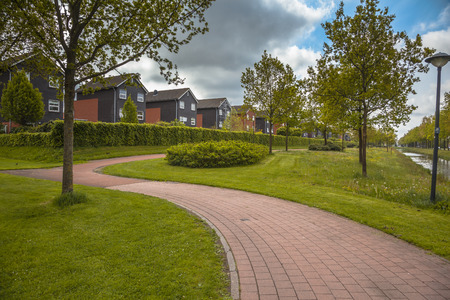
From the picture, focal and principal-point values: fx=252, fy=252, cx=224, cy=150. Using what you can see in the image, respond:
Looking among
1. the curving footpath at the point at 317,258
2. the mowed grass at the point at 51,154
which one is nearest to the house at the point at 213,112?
the mowed grass at the point at 51,154

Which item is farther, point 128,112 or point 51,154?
point 128,112

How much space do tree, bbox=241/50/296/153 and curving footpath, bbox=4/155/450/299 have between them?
16.4 metres

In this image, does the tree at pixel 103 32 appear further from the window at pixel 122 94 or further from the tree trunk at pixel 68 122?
the window at pixel 122 94

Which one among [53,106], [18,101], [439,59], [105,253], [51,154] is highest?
[53,106]

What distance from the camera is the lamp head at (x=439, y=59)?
735cm

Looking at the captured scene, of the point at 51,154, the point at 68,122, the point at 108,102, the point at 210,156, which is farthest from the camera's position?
the point at 108,102

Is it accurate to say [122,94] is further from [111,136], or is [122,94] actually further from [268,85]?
[268,85]

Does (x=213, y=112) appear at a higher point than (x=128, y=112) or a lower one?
higher

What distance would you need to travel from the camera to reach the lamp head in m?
7.35

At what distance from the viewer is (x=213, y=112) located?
5597cm

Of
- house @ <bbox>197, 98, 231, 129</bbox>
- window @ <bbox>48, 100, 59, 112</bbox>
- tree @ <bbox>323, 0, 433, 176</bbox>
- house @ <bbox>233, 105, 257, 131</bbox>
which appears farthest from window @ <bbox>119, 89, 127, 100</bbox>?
tree @ <bbox>323, 0, 433, 176</bbox>

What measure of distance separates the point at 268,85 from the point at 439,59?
50.6 feet

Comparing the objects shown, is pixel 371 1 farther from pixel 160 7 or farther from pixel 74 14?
pixel 74 14

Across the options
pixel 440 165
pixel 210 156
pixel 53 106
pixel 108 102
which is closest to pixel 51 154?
pixel 210 156
